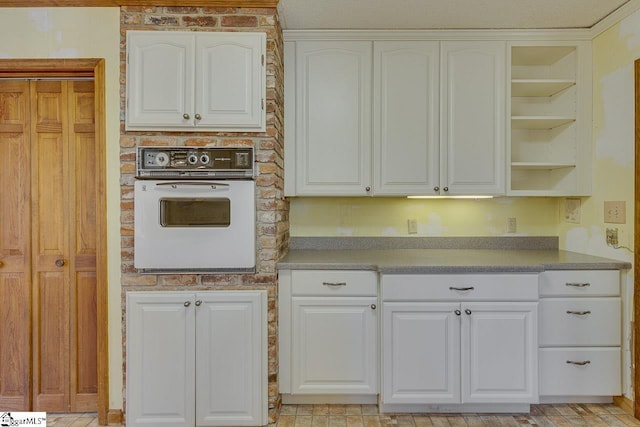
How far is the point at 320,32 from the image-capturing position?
2.52 meters

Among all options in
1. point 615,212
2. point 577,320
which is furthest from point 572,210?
point 577,320

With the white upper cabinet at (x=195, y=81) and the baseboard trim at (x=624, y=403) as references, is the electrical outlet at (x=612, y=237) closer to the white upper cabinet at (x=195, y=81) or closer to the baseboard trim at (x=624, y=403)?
the baseboard trim at (x=624, y=403)

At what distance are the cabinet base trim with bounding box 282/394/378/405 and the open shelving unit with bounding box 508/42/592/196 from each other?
162 cm

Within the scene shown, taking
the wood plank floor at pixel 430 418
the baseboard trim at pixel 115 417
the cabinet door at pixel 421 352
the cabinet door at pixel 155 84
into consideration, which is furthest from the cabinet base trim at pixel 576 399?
the cabinet door at pixel 155 84

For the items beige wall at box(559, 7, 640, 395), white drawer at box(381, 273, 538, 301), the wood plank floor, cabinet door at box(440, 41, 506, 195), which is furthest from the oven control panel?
beige wall at box(559, 7, 640, 395)

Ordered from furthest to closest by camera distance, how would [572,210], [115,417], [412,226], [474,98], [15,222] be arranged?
[412,226] < [572,210] < [474,98] < [15,222] < [115,417]

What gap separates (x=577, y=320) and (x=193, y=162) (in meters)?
2.37

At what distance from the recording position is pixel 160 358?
83.4 inches

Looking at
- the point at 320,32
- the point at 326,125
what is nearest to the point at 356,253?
the point at 326,125

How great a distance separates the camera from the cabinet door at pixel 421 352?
2.21 m

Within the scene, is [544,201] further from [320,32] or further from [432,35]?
[320,32]

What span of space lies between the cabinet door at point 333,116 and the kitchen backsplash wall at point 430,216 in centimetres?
35

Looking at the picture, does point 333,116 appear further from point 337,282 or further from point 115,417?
point 115,417

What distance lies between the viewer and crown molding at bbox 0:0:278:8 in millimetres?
2111
